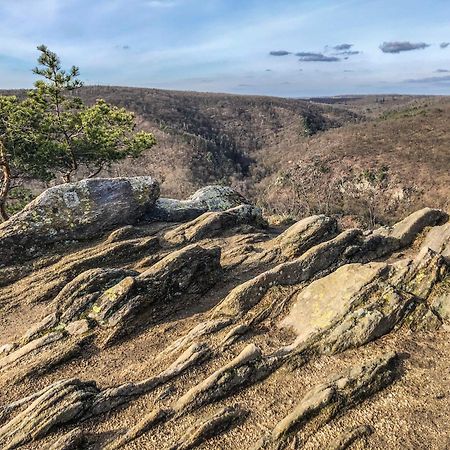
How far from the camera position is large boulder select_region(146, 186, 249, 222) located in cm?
2798

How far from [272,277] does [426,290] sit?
597 cm

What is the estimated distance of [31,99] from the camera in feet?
93.1

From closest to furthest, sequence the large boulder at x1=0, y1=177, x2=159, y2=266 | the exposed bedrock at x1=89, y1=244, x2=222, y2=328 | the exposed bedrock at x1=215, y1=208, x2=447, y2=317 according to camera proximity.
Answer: the exposed bedrock at x1=89, y1=244, x2=222, y2=328 → the exposed bedrock at x1=215, y1=208, x2=447, y2=317 → the large boulder at x1=0, y1=177, x2=159, y2=266

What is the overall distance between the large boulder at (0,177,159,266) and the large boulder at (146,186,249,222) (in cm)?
141

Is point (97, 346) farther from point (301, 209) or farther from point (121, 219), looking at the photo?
point (301, 209)

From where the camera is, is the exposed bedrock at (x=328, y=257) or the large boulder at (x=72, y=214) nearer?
the exposed bedrock at (x=328, y=257)

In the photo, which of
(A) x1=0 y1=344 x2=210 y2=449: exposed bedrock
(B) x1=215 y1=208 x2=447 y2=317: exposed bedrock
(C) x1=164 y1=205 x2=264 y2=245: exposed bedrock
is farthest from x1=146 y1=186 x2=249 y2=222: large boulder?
(A) x1=0 y1=344 x2=210 y2=449: exposed bedrock

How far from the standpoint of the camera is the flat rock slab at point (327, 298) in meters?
15.5

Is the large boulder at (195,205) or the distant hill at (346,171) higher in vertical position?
the large boulder at (195,205)

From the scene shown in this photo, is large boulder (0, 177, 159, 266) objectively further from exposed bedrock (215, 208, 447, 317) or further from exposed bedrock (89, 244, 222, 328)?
exposed bedrock (215, 208, 447, 317)

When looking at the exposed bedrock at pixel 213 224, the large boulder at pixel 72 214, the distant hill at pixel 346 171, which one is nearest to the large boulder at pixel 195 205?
the large boulder at pixel 72 214

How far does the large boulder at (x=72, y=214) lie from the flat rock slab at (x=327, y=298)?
41.8 feet

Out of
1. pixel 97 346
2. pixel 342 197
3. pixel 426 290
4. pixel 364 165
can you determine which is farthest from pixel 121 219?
pixel 364 165

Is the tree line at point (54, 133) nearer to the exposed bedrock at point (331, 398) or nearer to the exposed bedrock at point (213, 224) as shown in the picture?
the exposed bedrock at point (213, 224)
